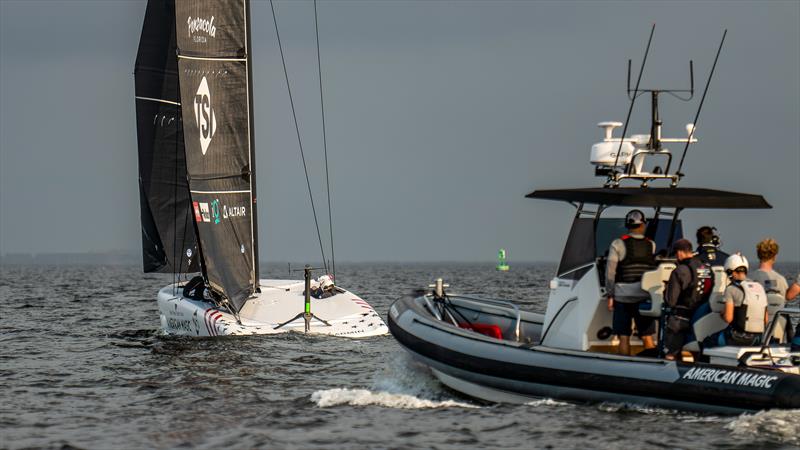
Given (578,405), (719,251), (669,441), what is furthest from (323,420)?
(719,251)

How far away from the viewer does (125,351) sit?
70.1ft

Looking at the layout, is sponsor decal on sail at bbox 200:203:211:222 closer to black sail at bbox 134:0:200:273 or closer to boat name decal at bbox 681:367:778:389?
black sail at bbox 134:0:200:273

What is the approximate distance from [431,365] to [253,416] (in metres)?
2.25

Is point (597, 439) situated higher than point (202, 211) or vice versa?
point (202, 211)

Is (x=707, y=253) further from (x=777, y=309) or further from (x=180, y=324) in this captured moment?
(x=180, y=324)

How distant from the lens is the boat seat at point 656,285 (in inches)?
502

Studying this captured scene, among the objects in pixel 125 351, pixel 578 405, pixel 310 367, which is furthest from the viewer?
pixel 125 351

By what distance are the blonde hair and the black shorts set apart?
153 cm

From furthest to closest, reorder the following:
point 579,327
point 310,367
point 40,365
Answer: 1. point 40,365
2. point 310,367
3. point 579,327

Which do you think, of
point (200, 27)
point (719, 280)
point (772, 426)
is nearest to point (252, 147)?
point (200, 27)

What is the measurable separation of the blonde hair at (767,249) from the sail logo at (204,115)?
13.6 m

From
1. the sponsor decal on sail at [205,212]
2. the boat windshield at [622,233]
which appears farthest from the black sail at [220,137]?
the boat windshield at [622,233]

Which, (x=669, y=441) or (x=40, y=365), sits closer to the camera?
(x=669, y=441)

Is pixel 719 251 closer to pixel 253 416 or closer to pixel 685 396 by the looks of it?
pixel 685 396
